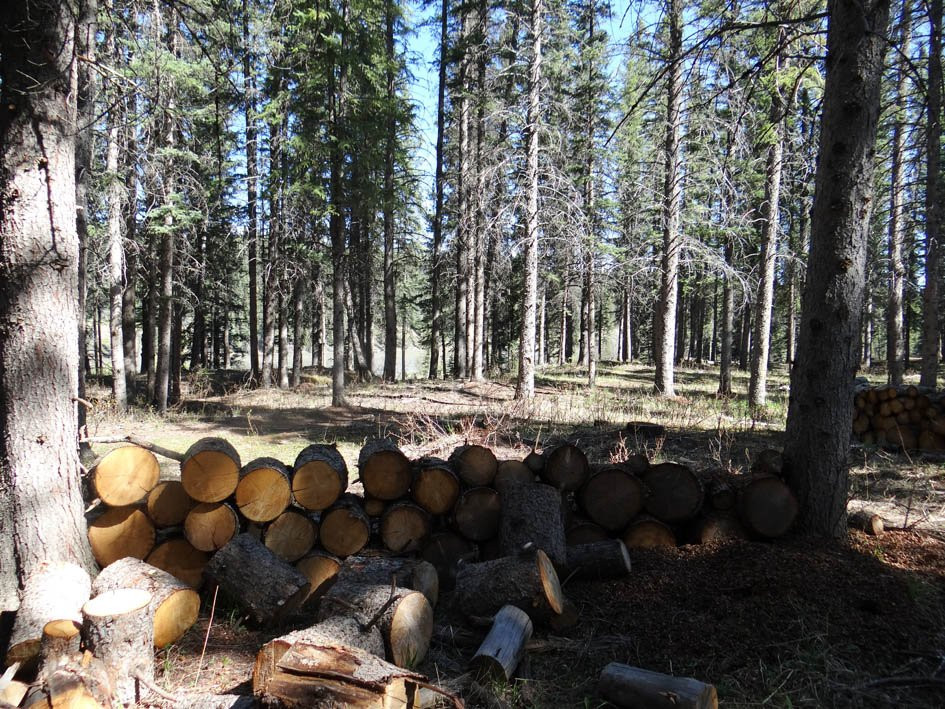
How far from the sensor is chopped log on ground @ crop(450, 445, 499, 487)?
5031mm

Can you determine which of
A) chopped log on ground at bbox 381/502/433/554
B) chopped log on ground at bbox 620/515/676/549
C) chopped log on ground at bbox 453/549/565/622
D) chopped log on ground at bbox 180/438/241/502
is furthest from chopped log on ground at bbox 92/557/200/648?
chopped log on ground at bbox 620/515/676/549

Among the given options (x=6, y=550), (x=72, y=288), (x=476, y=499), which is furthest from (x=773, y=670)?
(x=72, y=288)

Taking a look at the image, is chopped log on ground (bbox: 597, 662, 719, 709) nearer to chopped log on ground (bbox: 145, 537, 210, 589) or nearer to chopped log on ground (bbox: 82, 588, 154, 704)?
chopped log on ground (bbox: 82, 588, 154, 704)

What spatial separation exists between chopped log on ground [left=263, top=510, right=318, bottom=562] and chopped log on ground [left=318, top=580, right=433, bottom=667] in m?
1.21

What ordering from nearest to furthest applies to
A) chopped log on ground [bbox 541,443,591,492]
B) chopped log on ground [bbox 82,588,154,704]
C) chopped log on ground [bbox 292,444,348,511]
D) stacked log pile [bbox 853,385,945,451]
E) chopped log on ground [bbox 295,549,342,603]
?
chopped log on ground [bbox 82,588,154,704]
chopped log on ground [bbox 295,549,342,603]
chopped log on ground [bbox 292,444,348,511]
chopped log on ground [bbox 541,443,591,492]
stacked log pile [bbox 853,385,945,451]

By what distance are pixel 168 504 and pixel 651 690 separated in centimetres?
373

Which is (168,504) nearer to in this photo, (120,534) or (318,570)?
(120,534)

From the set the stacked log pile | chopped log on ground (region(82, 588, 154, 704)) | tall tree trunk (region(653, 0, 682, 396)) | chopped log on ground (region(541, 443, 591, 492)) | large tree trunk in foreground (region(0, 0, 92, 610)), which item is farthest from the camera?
tall tree trunk (region(653, 0, 682, 396))

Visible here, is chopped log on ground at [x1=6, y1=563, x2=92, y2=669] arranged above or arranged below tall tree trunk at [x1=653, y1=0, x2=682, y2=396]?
below

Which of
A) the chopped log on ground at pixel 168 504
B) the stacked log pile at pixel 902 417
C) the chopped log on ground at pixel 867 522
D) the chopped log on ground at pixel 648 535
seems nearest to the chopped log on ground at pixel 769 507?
the chopped log on ground at pixel 648 535

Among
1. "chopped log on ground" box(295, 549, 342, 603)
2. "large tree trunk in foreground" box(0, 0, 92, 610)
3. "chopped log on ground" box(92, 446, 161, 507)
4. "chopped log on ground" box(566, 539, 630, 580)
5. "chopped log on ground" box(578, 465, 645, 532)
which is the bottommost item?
"chopped log on ground" box(295, 549, 342, 603)

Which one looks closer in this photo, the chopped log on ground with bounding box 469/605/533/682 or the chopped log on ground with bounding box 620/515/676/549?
the chopped log on ground with bounding box 469/605/533/682

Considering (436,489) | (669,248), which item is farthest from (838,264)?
(669,248)

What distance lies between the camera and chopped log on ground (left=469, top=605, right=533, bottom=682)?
10.2ft
